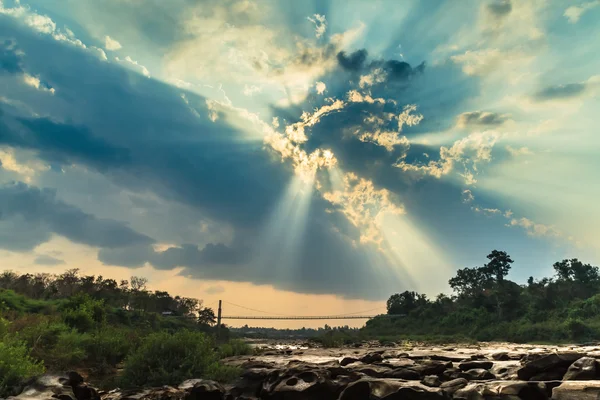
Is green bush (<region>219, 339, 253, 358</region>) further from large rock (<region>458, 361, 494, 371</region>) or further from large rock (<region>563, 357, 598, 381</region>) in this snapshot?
large rock (<region>563, 357, 598, 381</region>)

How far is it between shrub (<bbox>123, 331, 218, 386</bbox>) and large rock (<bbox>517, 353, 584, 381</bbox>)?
37.2 feet

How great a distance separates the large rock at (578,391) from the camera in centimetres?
737

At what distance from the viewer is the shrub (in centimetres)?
1470

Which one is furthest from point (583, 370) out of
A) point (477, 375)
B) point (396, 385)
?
point (396, 385)

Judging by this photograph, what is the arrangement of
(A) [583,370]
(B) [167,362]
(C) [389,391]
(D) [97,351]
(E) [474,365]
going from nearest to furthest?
1. (C) [389,391]
2. (A) [583,370]
3. (E) [474,365]
4. (B) [167,362]
5. (D) [97,351]

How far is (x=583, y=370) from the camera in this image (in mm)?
9789

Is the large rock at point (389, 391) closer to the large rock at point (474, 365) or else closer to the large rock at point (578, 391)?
the large rock at point (578, 391)

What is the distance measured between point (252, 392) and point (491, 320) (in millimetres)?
74979

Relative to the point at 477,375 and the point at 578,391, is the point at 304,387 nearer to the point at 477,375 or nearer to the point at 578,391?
the point at 477,375

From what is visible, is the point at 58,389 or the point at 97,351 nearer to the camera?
the point at 58,389

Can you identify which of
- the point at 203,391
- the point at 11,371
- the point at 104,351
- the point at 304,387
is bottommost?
the point at 203,391

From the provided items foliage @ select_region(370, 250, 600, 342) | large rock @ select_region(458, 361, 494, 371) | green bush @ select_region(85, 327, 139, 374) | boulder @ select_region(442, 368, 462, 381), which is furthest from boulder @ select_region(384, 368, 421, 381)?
foliage @ select_region(370, 250, 600, 342)

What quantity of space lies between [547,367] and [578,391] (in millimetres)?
4245

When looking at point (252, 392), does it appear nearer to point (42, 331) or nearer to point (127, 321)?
point (42, 331)
